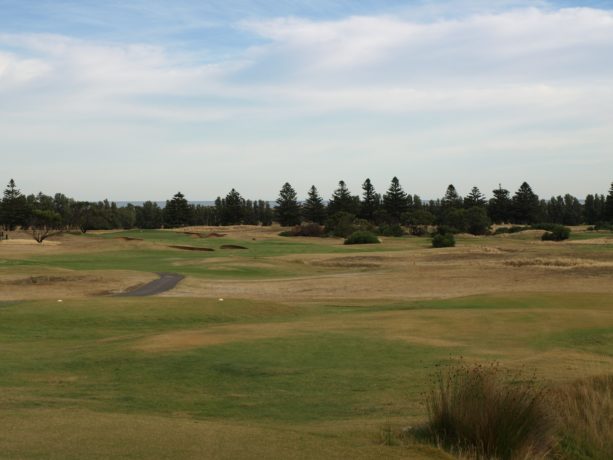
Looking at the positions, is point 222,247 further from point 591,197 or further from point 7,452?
point 591,197

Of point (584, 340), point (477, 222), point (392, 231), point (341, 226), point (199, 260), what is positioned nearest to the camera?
point (584, 340)

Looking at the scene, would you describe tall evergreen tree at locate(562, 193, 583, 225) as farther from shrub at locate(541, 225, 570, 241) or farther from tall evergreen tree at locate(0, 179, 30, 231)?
tall evergreen tree at locate(0, 179, 30, 231)

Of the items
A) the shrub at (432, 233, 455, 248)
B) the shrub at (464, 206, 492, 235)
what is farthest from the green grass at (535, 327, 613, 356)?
the shrub at (464, 206, 492, 235)

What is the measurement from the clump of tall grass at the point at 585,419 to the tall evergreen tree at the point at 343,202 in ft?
426

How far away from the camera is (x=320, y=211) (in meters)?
146

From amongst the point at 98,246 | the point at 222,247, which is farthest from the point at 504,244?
the point at 98,246

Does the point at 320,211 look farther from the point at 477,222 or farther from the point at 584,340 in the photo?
the point at 584,340

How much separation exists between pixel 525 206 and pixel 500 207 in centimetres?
522

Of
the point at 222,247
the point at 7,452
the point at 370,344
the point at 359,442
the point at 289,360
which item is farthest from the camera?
the point at 222,247

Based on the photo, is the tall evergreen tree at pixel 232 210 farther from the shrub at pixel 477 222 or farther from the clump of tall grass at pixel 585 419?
the clump of tall grass at pixel 585 419

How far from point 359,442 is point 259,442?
1.33m

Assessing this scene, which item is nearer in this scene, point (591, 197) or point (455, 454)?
point (455, 454)

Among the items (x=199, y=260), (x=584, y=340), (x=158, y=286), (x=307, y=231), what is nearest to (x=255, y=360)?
(x=584, y=340)

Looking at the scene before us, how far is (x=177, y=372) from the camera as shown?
52.8ft
